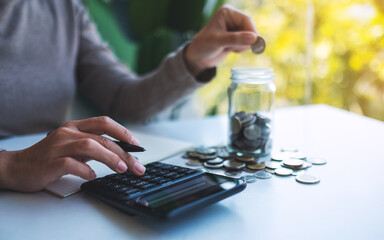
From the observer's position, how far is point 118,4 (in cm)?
143

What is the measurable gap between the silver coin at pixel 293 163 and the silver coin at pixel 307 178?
3 centimetres

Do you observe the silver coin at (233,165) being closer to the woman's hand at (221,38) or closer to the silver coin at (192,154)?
the silver coin at (192,154)

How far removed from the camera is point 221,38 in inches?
31.6

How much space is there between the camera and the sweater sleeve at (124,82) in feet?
3.14

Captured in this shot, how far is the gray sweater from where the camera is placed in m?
0.93

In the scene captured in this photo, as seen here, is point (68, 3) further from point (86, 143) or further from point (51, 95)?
point (86, 143)

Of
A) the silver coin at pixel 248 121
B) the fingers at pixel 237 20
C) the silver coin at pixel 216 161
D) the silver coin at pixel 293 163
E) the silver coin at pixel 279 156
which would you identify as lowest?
→ the silver coin at pixel 216 161

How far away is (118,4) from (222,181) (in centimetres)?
114

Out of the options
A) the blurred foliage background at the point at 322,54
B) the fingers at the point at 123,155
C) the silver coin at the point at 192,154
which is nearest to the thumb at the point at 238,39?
Result: the silver coin at the point at 192,154

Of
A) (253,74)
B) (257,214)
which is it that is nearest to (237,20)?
(253,74)

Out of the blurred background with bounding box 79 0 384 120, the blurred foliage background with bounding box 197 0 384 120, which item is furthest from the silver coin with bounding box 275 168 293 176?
the blurred foliage background with bounding box 197 0 384 120

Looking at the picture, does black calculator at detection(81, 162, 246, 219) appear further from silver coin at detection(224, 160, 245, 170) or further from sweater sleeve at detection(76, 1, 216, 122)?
sweater sleeve at detection(76, 1, 216, 122)

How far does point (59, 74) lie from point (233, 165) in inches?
25.4

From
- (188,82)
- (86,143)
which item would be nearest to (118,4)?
(188,82)
